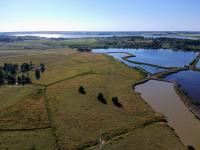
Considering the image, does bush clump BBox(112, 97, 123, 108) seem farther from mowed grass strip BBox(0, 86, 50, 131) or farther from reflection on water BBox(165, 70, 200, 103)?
reflection on water BBox(165, 70, 200, 103)

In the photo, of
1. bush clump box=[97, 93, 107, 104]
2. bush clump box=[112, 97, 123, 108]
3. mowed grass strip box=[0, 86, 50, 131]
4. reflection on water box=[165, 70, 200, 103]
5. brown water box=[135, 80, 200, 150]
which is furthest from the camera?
reflection on water box=[165, 70, 200, 103]

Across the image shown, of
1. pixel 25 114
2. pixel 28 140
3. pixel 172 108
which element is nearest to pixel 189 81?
pixel 172 108

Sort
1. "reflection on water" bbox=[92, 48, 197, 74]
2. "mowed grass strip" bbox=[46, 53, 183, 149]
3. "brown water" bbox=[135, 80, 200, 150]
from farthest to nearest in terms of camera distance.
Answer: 1. "reflection on water" bbox=[92, 48, 197, 74]
2. "brown water" bbox=[135, 80, 200, 150]
3. "mowed grass strip" bbox=[46, 53, 183, 149]

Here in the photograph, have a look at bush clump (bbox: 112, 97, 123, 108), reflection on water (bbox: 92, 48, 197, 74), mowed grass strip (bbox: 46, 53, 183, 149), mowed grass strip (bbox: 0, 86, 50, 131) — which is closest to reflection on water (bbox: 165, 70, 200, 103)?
reflection on water (bbox: 92, 48, 197, 74)

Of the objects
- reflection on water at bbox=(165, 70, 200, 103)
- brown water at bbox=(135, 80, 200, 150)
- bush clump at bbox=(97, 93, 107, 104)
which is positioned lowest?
brown water at bbox=(135, 80, 200, 150)

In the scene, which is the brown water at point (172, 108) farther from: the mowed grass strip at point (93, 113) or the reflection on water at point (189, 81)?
the reflection on water at point (189, 81)

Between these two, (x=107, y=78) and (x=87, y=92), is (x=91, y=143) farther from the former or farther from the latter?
(x=107, y=78)

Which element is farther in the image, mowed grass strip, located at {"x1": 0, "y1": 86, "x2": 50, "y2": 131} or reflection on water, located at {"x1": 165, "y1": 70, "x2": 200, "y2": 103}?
reflection on water, located at {"x1": 165, "y1": 70, "x2": 200, "y2": 103}
